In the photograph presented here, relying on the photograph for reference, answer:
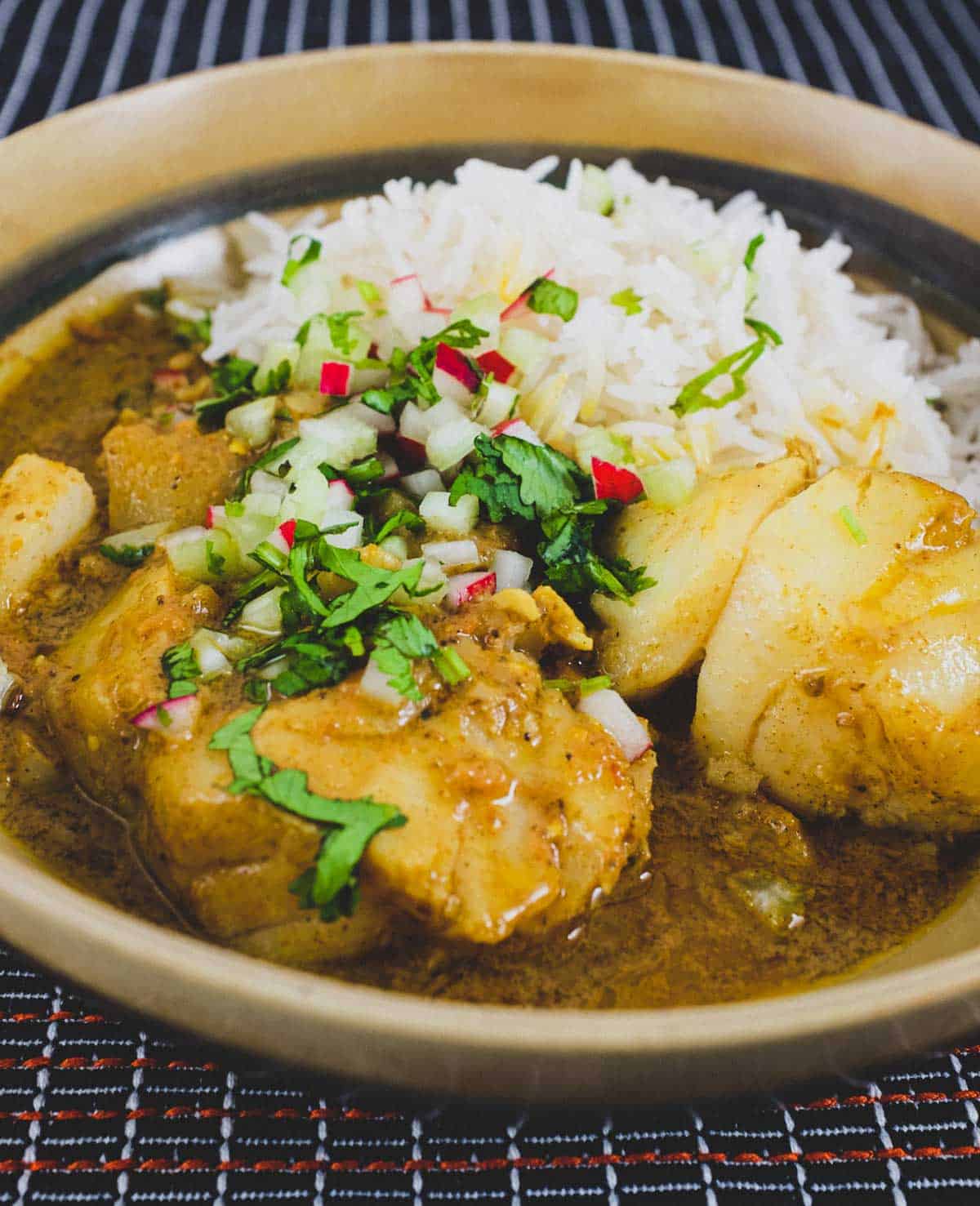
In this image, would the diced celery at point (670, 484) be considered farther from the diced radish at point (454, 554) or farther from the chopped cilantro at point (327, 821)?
the chopped cilantro at point (327, 821)

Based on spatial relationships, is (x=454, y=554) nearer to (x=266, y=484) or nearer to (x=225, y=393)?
(x=266, y=484)

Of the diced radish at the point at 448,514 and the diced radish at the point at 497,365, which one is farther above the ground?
the diced radish at the point at 497,365

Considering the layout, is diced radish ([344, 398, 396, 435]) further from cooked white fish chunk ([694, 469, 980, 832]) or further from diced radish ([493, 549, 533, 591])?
cooked white fish chunk ([694, 469, 980, 832])

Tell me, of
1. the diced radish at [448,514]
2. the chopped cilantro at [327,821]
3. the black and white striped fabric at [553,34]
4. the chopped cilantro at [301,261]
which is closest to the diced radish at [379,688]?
the chopped cilantro at [327,821]

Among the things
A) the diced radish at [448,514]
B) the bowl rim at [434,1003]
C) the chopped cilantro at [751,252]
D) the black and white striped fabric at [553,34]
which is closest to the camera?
the bowl rim at [434,1003]

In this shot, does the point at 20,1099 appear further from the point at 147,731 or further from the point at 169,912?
the point at 147,731

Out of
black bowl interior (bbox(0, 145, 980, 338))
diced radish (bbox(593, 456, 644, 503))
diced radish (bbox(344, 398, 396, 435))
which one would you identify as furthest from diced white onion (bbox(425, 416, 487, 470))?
black bowl interior (bbox(0, 145, 980, 338))

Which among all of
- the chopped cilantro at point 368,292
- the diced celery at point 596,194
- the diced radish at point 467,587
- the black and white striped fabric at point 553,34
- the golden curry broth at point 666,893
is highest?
the black and white striped fabric at point 553,34
